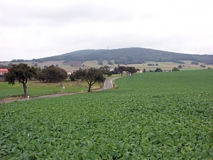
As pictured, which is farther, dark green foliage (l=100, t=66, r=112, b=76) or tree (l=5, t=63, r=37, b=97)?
dark green foliage (l=100, t=66, r=112, b=76)

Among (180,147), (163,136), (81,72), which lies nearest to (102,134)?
(163,136)

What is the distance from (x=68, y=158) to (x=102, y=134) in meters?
3.35

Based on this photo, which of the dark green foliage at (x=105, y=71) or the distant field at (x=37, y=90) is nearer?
the distant field at (x=37, y=90)

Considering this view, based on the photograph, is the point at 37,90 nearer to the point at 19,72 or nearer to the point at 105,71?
the point at 19,72

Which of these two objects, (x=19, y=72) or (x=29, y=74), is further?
(x=29, y=74)

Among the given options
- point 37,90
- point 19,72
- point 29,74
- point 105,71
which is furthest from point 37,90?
point 105,71

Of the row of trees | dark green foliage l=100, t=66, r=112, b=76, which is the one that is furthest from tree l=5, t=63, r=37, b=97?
dark green foliage l=100, t=66, r=112, b=76

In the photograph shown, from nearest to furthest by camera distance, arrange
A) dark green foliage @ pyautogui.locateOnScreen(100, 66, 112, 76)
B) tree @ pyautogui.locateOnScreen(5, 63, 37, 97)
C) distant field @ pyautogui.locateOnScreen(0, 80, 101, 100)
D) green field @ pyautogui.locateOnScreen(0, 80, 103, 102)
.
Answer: tree @ pyautogui.locateOnScreen(5, 63, 37, 97), green field @ pyautogui.locateOnScreen(0, 80, 103, 102), distant field @ pyautogui.locateOnScreen(0, 80, 101, 100), dark green foliage @ pyautogui.locateOnScreen(100, 66, 112, 76)

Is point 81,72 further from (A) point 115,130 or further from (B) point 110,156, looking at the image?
(B) point 110,156

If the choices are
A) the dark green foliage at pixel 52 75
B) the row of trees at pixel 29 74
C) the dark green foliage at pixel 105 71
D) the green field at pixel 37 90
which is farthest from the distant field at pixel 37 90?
the dark green foliage at pixel 52 75

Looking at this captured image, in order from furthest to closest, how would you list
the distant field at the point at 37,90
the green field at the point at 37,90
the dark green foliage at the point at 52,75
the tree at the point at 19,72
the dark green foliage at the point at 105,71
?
1. the dark green foliage at the point at 52,75
2. the dark green foliage at the point at 105,71
3. the distant field at the point at 37,90
4. the green field at the point at 37,90
5. the tree at the point at 19,72

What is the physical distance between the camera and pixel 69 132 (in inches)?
515

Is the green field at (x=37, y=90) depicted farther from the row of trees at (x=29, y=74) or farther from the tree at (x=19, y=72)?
the tree at (x=19, y=72)

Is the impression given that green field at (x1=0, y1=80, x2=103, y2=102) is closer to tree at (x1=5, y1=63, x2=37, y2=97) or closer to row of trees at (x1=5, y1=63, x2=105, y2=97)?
row of trees at (x1=5, y1=63, x2=105, y2=97)
